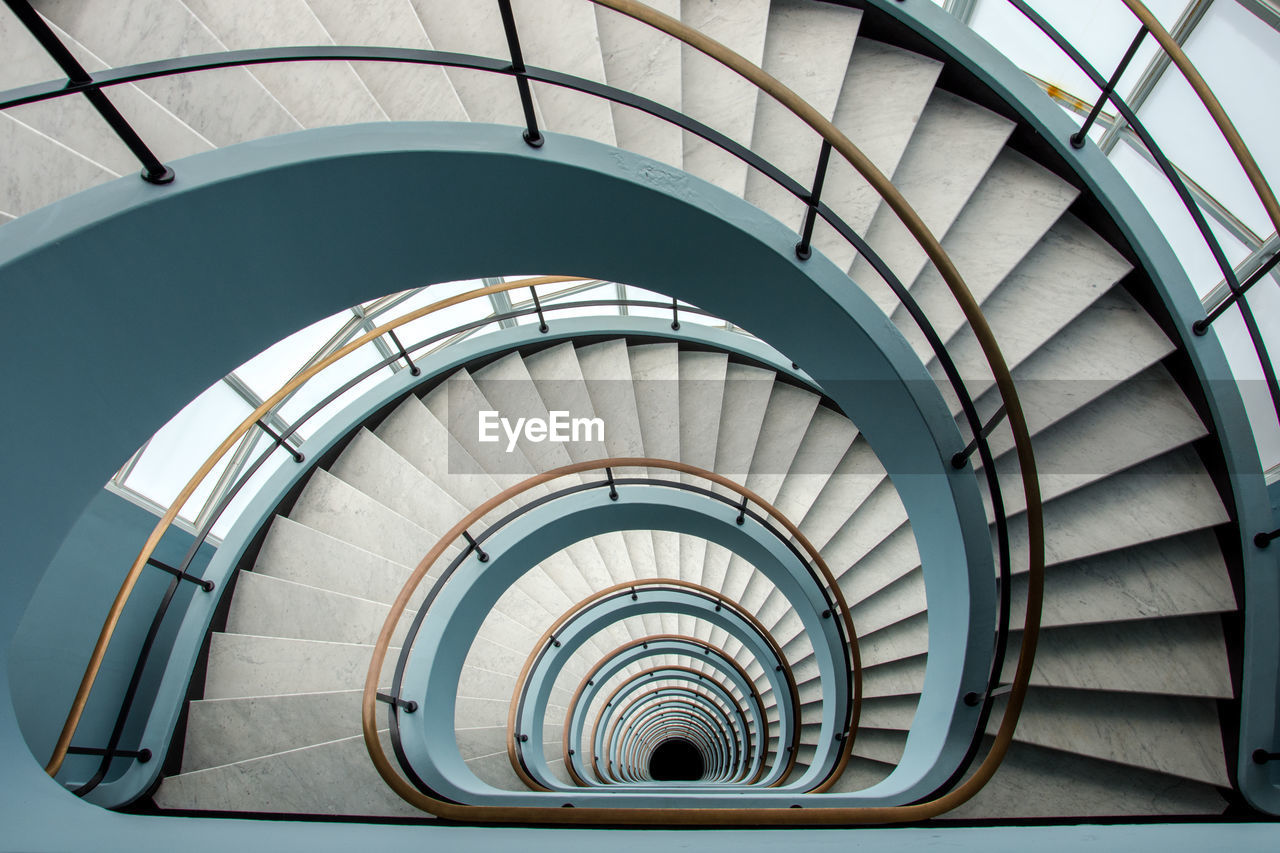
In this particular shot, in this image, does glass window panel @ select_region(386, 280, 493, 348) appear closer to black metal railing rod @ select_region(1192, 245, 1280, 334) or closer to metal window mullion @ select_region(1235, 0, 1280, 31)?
black metal railing rod @ select_region(1192, 245, 1280, 334)

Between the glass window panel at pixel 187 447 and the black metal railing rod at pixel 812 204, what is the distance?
227 inches

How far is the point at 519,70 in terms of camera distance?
254 centimetres

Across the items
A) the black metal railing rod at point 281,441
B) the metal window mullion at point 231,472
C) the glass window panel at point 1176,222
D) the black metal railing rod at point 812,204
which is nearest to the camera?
the black metal railing rod at point 812,204

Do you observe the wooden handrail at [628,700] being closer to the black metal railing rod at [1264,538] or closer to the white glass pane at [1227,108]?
the black metal railing rod at [1264,538]

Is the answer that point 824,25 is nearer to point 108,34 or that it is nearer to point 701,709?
point 108,34

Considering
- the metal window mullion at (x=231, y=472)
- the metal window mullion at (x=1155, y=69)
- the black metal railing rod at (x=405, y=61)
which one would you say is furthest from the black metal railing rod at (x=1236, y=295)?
the metal window mullion at (x=231, y=472)

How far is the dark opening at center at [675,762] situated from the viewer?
22141 mm

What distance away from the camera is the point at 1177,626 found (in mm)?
3828

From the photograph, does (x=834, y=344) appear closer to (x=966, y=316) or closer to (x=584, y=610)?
(x=966, y=316)

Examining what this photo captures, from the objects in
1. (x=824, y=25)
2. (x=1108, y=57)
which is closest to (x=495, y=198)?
(x=824, y=25)

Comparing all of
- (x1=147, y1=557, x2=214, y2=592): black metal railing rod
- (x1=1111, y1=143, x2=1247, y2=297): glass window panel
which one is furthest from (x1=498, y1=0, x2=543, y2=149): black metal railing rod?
(x1=1111, y1=143, x2=1247, y2=297): glass window panel

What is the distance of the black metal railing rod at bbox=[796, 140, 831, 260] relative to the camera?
2.79 metres

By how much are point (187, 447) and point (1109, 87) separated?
8060 millimetres

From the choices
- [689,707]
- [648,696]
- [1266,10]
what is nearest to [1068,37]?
[1266,10]
